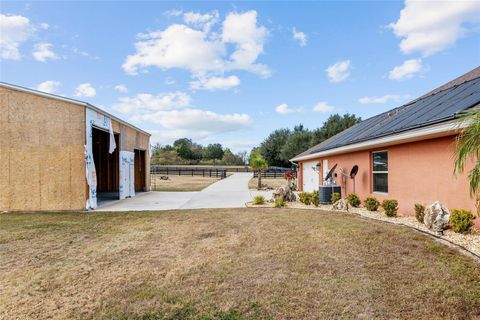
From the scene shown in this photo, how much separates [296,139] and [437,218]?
38.4 metres

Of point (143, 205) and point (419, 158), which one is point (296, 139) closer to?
point (143, 205)

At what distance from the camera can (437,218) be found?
5.48m

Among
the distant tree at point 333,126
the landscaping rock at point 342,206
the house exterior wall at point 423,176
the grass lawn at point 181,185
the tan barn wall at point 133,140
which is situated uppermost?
the distant tree at point 333,126

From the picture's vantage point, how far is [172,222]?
7703mm

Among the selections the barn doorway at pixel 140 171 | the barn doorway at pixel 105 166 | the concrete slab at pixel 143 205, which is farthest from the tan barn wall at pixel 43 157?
the barn doorway at pixel 140 171

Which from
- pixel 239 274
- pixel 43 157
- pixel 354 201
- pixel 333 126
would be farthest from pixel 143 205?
pixel 333 126

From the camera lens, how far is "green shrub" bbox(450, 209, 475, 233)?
17.4 ft

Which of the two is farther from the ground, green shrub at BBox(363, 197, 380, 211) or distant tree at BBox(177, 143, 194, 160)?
distant tree at BBox(177, 143, 194, 160)

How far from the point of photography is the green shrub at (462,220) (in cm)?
531

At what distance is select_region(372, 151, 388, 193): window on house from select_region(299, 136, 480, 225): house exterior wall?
142 mm

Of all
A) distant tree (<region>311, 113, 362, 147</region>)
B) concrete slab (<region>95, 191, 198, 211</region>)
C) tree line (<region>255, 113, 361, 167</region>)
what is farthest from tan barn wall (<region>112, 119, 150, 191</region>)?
distant tree (<region>311, 113, 362, 147</region>)

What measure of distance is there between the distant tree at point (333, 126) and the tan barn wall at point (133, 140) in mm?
26088

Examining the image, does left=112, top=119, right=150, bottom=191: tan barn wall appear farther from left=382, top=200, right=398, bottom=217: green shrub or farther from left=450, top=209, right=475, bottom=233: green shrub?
left=450, top=209, right=475, bottom=233: green shrub

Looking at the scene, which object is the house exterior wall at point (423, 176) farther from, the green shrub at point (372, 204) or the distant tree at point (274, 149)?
the distant tree at point (274, 149)
